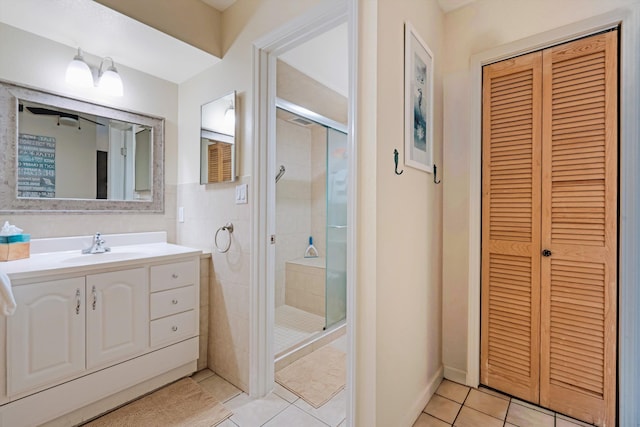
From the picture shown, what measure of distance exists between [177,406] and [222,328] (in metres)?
0.47

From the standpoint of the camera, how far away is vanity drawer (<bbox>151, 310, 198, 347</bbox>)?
5.67ft

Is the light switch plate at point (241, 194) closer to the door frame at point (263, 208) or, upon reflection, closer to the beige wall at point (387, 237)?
the door frame at point (263, 208)

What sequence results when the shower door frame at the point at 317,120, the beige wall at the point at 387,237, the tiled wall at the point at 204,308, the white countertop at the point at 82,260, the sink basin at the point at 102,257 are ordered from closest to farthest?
1. the beige wall at the point at 387,237
2. the white countertop at the point at 82,260
3. the sink basin at the point at 102,257
4. the tiled wall at the point at 204,308
5. the shower door frame at the point at 317,120

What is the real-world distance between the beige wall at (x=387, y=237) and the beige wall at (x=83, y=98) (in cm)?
172

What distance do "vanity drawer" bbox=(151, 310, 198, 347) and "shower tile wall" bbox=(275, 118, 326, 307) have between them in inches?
54.2

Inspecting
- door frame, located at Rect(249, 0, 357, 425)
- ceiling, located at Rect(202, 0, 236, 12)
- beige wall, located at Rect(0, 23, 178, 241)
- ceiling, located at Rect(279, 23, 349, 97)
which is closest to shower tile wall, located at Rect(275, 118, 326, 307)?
ceiling, located at Rect(279, 23, 349, 97)

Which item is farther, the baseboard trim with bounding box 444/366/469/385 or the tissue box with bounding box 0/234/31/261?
the baseboard trim with bounding box 444/366/469/385

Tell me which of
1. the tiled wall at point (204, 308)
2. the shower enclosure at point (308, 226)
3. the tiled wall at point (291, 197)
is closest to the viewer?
the tiled wall at point (204, 308)

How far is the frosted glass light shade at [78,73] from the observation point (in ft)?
5.72

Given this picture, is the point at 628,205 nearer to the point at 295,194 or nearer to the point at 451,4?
the point at 451,4

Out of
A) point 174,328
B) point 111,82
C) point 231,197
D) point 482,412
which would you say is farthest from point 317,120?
point 482,412

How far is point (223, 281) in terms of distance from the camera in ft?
6.39

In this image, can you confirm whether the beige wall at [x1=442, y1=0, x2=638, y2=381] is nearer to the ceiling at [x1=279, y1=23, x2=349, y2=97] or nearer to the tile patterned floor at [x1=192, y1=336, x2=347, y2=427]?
the ceiling at [x1=279, y1=23, x2=349, y2=97]

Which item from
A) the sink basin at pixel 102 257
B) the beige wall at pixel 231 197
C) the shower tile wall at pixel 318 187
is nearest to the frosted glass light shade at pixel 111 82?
the beige wall at pixel 231 197
